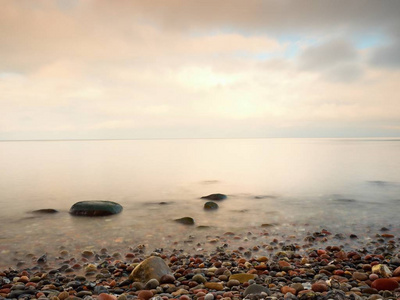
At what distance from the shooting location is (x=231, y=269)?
589 cm

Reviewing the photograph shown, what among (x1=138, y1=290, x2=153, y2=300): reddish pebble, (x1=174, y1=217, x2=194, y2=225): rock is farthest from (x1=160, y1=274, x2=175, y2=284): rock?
(x1=174, y1=217, x2=194, y2=225): rock

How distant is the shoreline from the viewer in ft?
15.2

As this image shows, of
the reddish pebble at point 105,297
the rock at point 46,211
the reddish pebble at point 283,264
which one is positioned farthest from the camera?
the rock at point 46,211

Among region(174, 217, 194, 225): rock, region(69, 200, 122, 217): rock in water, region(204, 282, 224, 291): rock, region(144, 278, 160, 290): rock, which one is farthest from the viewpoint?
region(69, 200, 122, 217): rock in water

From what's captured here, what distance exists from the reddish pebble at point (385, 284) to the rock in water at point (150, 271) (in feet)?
11.1

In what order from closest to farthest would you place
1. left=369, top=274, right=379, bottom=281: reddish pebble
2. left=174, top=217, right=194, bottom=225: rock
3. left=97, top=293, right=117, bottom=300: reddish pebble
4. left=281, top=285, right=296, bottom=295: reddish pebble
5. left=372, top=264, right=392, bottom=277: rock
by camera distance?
left=97, top=293, right=117, bottom=300: reddish pebble → left=281, top=285, right=296, bottom=295: reddish pebble → left=369, top=274, right=379, bottom=281: reddish pebble → left=372, top=264, right=392, bottom=277: rock → left=174, top=217, right=194, bottom=225: rock

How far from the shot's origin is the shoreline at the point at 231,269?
4621 millimetres

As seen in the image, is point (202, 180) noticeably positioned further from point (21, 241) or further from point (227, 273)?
point (227, 273)

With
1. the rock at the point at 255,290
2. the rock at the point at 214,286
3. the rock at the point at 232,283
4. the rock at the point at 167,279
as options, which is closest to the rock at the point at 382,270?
the rock at the point at 255,290

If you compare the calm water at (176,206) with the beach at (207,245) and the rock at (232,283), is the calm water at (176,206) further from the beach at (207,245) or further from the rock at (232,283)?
the rock at (232,283)

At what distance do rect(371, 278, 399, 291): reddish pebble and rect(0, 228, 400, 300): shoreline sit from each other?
2cm

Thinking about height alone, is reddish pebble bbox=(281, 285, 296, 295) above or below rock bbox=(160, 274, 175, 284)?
above

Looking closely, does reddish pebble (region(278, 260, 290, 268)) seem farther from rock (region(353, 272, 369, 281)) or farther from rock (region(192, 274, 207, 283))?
rock (region(192, 274, 207, 283))

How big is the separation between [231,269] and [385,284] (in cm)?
255
